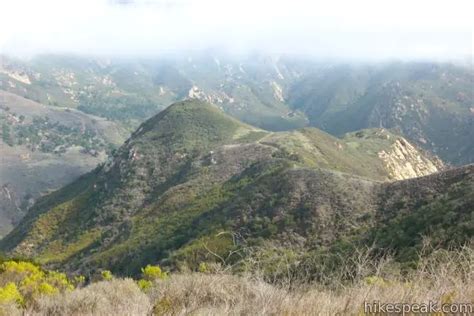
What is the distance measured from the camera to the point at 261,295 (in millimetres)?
6797

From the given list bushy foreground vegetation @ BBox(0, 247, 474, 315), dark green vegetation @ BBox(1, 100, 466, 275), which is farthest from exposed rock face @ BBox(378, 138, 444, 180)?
bushy foreground vegetation @ BBox(0, 247, 474, 315)

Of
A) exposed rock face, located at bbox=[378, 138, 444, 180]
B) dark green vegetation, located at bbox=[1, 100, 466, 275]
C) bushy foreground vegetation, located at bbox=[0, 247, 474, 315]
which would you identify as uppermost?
bushy foreground vegetation, located at bbox=[0, 247, 474, 315]

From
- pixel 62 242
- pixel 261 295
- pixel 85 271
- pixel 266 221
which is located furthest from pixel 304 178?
pixel 261 295

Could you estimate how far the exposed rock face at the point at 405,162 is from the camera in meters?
134

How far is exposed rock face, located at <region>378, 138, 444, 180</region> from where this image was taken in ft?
438

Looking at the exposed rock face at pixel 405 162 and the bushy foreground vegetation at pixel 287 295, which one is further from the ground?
the bushy foreground vegetation at pixel 287 295

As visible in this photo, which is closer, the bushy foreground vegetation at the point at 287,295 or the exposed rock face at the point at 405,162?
the bushy foreground vegetation at the point at 287,295

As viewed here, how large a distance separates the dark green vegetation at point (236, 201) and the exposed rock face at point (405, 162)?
591 millimetres

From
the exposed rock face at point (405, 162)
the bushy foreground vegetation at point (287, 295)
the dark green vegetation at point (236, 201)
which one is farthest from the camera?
the exposed rock face at point (405, 162)

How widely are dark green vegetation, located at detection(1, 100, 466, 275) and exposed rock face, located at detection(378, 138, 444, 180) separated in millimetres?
591

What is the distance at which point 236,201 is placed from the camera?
→ 219 feet

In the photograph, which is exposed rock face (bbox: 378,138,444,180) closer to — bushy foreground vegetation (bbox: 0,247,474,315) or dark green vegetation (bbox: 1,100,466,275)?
dark green vegetation (bbox: 1,100,466,275)

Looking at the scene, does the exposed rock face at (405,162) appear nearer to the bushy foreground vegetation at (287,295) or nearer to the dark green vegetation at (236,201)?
the dark green vegetation at (236,201)

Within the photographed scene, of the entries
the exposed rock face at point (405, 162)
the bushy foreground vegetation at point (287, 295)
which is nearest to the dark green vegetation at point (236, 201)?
the exposed rock face at point (405, 162)
